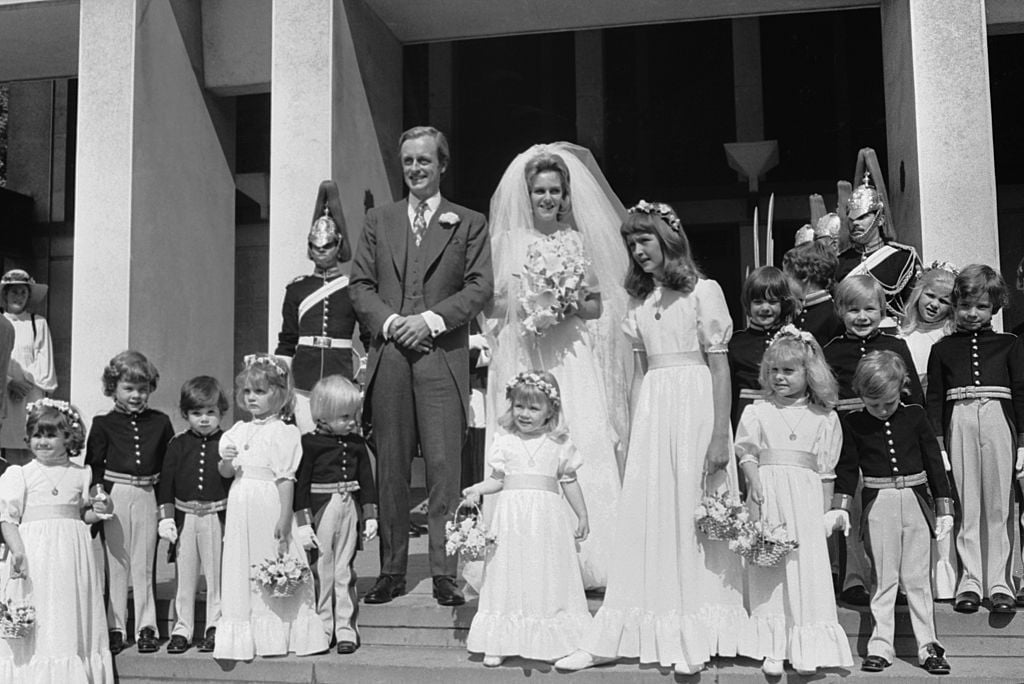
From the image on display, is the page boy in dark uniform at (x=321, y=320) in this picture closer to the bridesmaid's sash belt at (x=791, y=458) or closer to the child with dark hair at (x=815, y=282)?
the child with dark hair at (x=815, y=282)

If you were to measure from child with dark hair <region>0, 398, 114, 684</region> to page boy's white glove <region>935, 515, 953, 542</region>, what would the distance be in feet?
13.7

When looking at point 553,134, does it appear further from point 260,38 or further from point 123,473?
point 123,473

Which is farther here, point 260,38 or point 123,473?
point 260,38

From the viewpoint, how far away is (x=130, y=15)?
9164mm

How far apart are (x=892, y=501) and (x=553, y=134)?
9972 millimetres

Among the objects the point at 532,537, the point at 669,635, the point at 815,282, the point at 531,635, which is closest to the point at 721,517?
the point at 669,635

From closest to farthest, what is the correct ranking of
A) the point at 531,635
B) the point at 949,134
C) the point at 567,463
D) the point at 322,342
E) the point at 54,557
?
the point at 531,635, the point at 567,463, the point at 54,557, the point at 322,342, the point at 949,134

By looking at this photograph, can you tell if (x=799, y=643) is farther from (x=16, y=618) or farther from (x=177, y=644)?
(x=16, y=618)

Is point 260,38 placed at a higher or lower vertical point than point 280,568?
higher

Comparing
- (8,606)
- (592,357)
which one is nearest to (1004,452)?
(592,357)

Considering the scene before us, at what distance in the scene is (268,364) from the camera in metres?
5.98

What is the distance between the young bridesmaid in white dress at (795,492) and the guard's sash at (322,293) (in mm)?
2870

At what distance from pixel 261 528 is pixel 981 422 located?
3787 mm

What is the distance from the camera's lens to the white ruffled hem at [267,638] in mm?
5637
